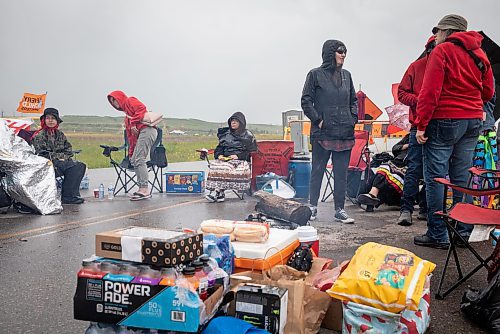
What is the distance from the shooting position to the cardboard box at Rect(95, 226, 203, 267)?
1.93m

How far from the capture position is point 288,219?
14.5 feet

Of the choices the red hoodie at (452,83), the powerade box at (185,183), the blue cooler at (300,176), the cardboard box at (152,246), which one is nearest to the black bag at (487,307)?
the cardboard box at (152,246)

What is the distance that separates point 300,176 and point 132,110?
9.07 ft

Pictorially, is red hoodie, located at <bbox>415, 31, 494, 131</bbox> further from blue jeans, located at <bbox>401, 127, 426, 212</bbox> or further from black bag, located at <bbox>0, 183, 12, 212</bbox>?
black bag, located at <bbox>0, 183, 12, 212</bbox>

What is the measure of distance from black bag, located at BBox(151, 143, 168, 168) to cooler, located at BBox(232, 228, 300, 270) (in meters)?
5.23

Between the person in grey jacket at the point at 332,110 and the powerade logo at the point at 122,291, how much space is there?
3446 mm

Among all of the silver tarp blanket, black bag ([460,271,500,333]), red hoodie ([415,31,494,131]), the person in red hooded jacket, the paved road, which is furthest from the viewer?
the person in red hooded jacket

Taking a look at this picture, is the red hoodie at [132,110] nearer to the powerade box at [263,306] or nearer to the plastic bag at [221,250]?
the plastic bag at [221,250]

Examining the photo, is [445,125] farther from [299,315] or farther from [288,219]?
[299,315]

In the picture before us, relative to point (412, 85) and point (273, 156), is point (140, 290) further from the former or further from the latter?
point (273, 156)

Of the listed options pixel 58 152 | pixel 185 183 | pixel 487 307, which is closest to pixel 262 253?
pixel 487 307

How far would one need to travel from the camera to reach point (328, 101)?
17.1ft

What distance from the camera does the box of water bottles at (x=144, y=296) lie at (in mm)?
1882

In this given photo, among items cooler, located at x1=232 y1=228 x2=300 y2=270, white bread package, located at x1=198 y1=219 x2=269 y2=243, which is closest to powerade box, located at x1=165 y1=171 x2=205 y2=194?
white bread package, located at x1=198 y1=219 x2=269 y2=243
